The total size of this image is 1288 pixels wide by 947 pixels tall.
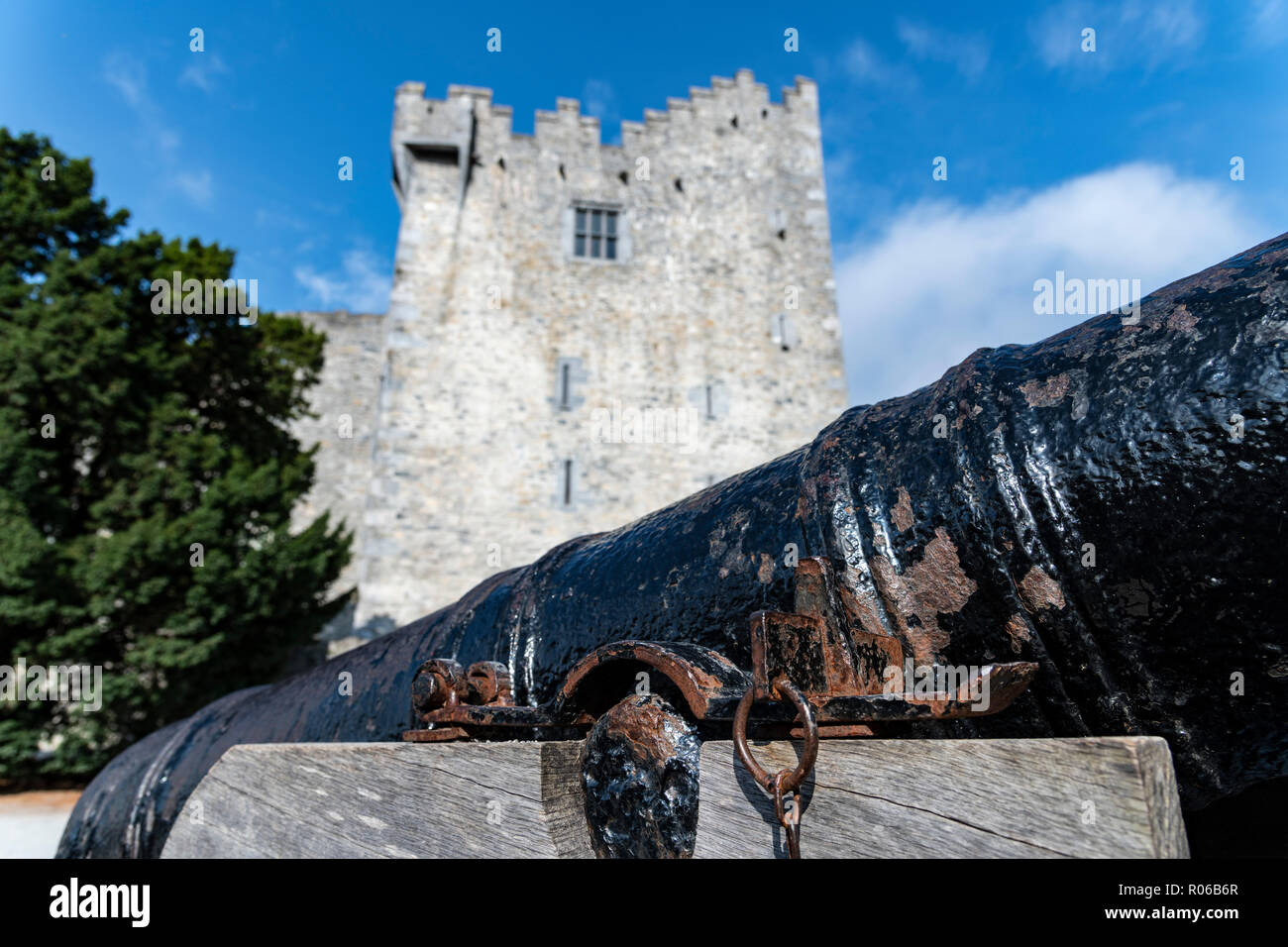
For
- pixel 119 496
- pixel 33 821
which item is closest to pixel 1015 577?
pixel 33 821

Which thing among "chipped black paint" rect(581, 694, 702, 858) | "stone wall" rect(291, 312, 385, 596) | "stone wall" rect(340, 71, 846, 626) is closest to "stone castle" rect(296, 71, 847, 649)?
"stone wall" rect(340, 71, 846, 626)

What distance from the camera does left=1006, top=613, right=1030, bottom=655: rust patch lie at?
98cm

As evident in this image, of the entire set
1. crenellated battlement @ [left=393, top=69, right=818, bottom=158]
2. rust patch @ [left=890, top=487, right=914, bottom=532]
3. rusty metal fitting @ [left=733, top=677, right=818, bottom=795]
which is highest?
crenellated battlement @ [left=393, top=69, right=818, bottom=158]

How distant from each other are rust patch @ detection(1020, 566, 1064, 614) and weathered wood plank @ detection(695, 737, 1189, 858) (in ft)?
0.76

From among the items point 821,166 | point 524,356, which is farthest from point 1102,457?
point 821,166

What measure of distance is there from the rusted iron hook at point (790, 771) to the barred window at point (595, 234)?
1388cm

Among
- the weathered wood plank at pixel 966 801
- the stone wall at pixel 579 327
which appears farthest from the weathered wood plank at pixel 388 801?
the stone wall at pixel 579 327

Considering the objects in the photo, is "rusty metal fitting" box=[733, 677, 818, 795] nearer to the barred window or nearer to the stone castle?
the stone castle

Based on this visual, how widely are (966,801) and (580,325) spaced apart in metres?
13.2

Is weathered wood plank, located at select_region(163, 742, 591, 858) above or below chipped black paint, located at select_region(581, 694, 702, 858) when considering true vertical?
below

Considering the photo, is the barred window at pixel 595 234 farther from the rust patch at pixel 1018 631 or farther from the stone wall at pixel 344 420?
the rust patch at pixel 1018 631

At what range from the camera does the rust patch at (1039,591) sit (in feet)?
3.15

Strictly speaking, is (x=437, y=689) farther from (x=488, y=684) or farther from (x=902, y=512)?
(x=902, y=512)
